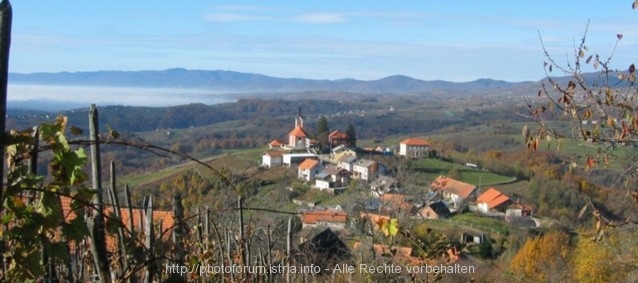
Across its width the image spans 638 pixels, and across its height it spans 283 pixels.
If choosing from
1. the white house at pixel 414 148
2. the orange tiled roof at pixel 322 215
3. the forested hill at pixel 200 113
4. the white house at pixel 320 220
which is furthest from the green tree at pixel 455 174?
the forested hill at pixel 200 113

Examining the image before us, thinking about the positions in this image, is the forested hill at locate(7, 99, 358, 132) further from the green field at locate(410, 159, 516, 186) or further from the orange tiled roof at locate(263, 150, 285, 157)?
the green field at locate(410, 159, 516, 186)

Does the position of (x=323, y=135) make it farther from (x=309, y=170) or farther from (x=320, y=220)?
(x=320, y=220)

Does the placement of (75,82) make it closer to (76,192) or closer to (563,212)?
(563,212)

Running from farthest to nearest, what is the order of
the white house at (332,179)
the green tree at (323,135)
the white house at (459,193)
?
the green tree at (323,135), the white house at (332,179), the white house at (459,193)

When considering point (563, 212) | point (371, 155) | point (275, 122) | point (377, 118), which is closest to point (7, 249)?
point (563, 212)

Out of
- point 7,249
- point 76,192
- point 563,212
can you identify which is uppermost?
point 76,192

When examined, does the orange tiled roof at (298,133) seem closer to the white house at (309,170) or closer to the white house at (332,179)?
the white house at (309,170)

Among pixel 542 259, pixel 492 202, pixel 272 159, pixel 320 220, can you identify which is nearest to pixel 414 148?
pixel 272 159
